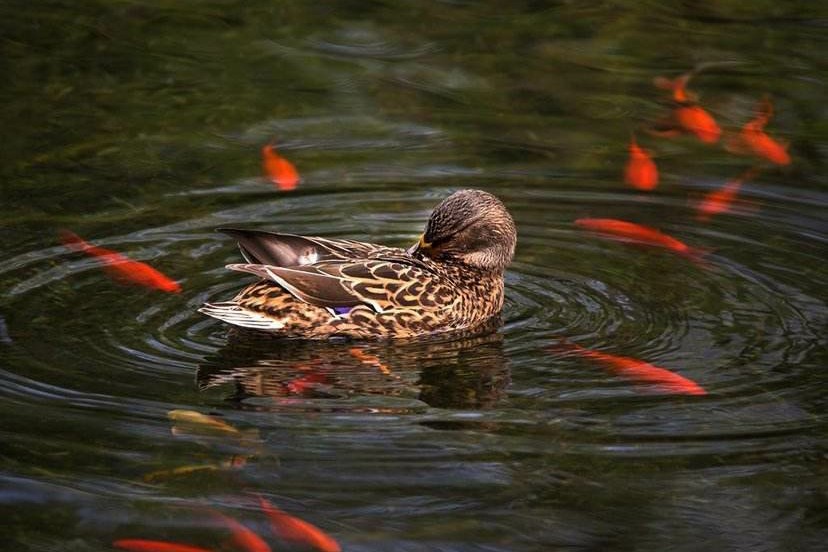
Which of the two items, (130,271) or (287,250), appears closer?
(287,250)

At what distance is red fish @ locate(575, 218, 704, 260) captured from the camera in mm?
9805

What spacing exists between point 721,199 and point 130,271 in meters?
4.08

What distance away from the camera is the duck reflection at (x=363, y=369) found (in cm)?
772

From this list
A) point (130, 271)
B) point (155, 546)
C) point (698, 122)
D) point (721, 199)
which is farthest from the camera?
point (698, 122)

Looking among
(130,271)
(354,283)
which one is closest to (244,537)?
(354,283)

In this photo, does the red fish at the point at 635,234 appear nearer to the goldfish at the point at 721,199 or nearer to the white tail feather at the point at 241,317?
the goldfish at the point at 721,199

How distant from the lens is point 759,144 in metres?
11.7

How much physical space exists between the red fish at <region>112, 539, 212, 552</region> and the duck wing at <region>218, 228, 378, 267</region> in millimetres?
2678

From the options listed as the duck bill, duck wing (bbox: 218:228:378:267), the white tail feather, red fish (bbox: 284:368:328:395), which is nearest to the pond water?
red fish (bbox: 284:368:328:395)

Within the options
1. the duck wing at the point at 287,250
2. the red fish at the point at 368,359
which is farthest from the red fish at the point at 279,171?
the red fish at the point at 368,359

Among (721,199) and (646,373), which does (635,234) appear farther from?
(646,373)

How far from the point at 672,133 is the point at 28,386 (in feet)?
19.9

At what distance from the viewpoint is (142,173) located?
11.0m

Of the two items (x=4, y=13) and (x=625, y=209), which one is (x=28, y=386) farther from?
(x=4, y=13)
